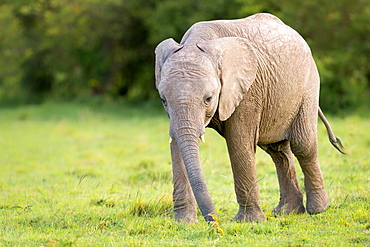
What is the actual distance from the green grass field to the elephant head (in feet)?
2.49

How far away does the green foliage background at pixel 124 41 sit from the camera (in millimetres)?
19359

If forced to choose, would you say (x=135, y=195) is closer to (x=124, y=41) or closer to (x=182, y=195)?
(x=182, y=195)

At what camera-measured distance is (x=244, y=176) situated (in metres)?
6.10

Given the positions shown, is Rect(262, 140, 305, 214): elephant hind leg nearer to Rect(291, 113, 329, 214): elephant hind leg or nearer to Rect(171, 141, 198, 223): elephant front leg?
Rect(291, 113, 329, 214): elephant hind leg

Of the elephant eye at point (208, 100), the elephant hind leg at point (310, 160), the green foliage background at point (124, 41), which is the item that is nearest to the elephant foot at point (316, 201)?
the elephant hind leg at point (310, 160)

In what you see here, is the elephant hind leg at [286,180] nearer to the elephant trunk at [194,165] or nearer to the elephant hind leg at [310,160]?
the elephant hind leg at [310,160]

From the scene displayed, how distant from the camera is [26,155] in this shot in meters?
13.2

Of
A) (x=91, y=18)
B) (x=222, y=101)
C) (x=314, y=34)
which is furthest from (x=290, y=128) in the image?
(x=91, y=18)

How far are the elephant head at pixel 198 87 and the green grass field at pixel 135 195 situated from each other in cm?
76

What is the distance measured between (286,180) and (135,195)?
2193mm

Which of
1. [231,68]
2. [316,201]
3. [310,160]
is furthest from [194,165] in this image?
[316,201]

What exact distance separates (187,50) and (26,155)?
8.43m

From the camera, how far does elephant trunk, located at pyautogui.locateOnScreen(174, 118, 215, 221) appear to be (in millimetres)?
5312

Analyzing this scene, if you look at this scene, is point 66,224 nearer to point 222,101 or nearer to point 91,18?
point 222,101
